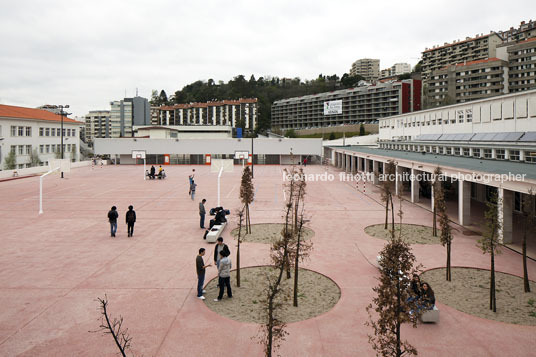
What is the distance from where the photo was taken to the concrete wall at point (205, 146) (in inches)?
2611

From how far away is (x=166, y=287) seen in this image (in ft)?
36.1

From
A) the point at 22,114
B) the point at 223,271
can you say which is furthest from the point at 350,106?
the point at 223,271

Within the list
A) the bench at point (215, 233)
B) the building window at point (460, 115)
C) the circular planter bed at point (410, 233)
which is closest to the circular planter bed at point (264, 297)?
the bench at point (215, 233)

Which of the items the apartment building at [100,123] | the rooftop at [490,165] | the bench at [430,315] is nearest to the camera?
the bench at [430,315]

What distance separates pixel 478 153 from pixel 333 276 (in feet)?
84.2

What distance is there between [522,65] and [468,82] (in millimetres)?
11843

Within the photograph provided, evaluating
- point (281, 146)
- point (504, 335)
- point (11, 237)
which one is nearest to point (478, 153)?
point (504, 335)

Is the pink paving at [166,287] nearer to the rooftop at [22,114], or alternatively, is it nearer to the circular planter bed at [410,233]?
the circular planter bed at [410,233]

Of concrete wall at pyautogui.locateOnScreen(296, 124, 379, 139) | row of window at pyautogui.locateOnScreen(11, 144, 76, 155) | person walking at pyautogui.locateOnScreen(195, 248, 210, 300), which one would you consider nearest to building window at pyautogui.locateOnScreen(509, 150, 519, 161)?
person walking at pyautogui.locateOnScreen(195, 248, 210, 300)

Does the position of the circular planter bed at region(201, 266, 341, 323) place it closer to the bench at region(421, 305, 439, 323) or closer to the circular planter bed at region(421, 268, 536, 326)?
the bench at region(421, 305, 439, 323)

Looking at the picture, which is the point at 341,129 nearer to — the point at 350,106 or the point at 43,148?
the point at 350,106

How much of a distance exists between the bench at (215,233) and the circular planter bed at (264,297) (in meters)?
3.79

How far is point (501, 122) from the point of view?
101ft

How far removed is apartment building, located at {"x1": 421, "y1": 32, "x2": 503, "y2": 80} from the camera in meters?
110
